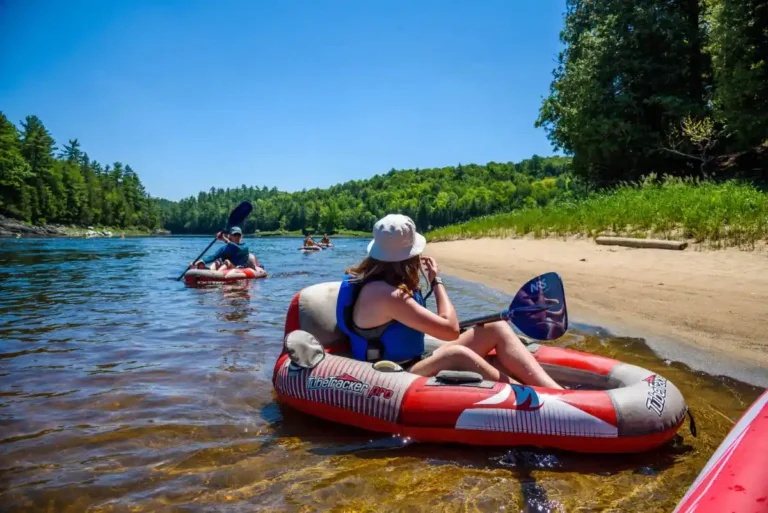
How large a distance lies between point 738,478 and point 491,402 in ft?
5.33

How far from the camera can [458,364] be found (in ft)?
11.8

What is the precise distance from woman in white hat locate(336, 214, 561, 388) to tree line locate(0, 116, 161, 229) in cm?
7204

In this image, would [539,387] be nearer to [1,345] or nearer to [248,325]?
[248,325]

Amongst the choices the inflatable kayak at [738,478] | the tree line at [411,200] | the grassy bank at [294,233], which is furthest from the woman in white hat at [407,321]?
the grassy bank at [294,233]

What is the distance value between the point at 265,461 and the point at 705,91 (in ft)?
79.0

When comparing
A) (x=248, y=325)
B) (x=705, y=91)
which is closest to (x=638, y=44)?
(x=705, y=91)

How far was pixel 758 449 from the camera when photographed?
5.82ft

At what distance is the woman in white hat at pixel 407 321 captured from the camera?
3.32 m

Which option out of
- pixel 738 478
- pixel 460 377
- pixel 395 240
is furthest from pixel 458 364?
pixel 738 478

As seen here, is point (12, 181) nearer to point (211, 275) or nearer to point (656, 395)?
point (211, 275)

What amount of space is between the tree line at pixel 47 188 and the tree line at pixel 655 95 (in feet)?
216

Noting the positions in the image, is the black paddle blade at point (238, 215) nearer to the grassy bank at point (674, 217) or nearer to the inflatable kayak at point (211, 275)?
the inflatable kayak at point (211, 275)

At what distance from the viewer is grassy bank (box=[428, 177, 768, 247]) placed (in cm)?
854

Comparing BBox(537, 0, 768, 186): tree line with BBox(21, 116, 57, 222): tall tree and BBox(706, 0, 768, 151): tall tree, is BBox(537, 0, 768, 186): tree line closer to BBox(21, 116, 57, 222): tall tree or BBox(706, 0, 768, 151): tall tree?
BBox(706, 0, 768, 151): tall tree
